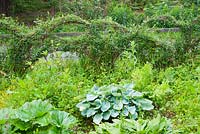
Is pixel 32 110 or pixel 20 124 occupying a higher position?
pixel 32 110

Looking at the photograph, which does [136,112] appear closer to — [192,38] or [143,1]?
[192,38]

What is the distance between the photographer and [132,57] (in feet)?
17.8

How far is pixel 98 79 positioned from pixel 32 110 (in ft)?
5.02

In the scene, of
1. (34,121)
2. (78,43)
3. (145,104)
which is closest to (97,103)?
(145,104)

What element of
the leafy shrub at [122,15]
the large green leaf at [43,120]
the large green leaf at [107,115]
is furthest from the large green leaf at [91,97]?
the leafy shrub at [122,15]

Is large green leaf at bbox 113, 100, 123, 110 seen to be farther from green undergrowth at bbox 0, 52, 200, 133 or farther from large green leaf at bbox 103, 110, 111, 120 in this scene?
green undergrowth at bbox 0, 52, 200, 133

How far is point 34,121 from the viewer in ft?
12.7

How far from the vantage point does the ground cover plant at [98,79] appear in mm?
3910

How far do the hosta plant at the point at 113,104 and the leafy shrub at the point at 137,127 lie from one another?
1.21 feet

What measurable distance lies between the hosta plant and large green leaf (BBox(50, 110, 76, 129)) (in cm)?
38

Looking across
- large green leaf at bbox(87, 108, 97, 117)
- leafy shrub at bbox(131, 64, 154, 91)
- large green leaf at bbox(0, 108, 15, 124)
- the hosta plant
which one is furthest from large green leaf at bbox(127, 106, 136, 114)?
large green leaf at bbox(0, 108, 15, 124)

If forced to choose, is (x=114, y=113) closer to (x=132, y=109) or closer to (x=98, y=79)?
(x=132, y=109)

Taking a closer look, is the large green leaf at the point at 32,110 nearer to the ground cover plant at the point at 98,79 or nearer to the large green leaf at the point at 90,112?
the ground cover plant at the point at 98,79

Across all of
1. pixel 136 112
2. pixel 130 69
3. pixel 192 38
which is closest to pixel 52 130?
pixel 136 112
